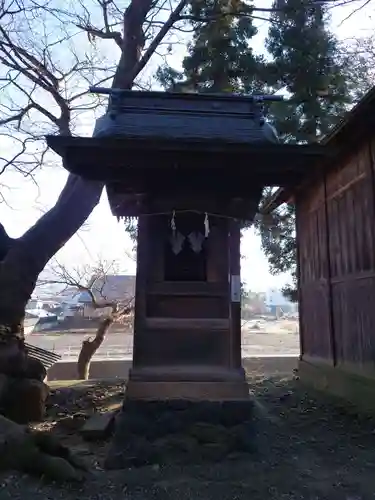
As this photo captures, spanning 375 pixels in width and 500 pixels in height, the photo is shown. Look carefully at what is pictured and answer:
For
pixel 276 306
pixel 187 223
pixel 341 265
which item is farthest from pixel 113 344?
pixel 276 306

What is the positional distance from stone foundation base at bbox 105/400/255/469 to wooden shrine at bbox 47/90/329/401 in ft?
0.45

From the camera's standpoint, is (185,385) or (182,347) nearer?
(185,385)

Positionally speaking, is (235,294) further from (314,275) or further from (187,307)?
(314,275)

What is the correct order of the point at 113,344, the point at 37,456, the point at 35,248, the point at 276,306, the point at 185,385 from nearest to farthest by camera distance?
the point at 37,456 → the point at 185,385 → the point at 35,248 → the point at 113,344 → the point at 276,306

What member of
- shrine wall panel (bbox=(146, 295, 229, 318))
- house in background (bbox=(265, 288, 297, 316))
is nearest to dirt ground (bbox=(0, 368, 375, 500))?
shrine wall panel (bbox=(146, 295, 229, 318))

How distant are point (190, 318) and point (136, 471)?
68.0 inches

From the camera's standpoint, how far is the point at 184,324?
5.16 m

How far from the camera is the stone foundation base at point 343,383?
252 inches

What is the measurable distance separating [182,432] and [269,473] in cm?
102

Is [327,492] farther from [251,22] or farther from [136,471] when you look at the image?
[251,22]

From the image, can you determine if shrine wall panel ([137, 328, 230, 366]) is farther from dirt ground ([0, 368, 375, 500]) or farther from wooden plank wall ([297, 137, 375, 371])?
wooden plank wall ([297, 137, 375, 371])

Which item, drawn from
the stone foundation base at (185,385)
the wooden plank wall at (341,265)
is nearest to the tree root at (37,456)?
the stone foundation base at (185,385)

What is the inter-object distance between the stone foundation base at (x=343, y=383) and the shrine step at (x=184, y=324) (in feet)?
9.12

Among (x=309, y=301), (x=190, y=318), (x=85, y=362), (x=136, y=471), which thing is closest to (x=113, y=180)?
(x=190, y=318)
